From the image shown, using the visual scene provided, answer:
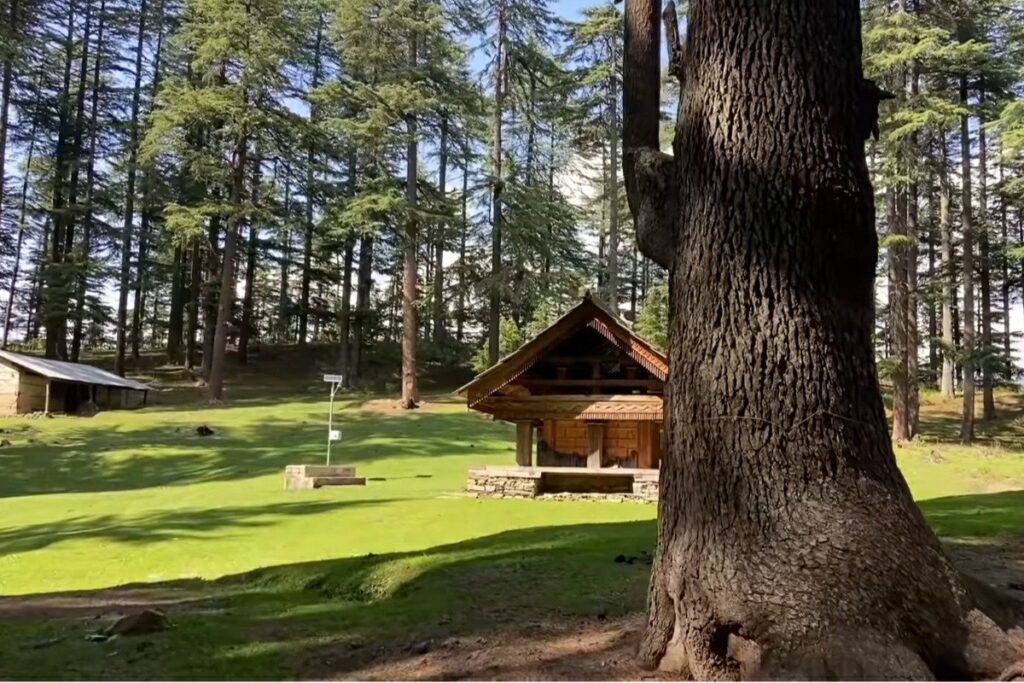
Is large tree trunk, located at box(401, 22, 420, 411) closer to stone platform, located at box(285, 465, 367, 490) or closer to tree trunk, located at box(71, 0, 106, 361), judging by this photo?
stone platform, located at box(285, 465, 367, 490)

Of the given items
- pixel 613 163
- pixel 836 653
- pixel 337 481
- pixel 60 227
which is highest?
pixel 613 163

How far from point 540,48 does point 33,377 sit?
27.7 m

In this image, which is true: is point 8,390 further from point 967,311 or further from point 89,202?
point 967,311

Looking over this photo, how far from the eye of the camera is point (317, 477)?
1733 cm

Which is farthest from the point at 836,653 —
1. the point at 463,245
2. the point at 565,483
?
the point at 463,245

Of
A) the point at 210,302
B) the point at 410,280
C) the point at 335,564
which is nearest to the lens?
the point at 335,564

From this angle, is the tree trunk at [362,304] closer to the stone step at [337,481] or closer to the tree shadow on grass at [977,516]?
the stone step at [337,481]

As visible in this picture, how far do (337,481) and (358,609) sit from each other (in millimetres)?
11726

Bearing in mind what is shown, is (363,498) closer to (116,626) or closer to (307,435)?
(116,626)

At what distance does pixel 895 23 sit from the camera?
25328 millimetres

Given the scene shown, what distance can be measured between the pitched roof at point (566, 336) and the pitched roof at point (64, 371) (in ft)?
77.8

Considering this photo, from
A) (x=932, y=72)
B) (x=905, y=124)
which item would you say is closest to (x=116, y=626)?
(x=905, y=124)

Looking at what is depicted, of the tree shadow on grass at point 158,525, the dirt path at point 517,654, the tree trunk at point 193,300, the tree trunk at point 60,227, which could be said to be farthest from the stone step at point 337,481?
the tree trunk at point 193,300

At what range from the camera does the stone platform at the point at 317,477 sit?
17141 millimetres
